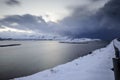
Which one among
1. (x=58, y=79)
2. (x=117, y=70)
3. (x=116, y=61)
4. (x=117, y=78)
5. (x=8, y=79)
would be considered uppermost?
(x=116, y=61)

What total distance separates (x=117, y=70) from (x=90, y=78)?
16.4ft

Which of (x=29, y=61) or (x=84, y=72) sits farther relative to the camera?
(x=29, y=61)

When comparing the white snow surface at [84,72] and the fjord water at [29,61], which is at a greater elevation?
the white snow surface at [84,72]

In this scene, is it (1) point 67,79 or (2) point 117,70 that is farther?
(1) point 67,79

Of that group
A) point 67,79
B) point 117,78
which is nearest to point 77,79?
point 67,79

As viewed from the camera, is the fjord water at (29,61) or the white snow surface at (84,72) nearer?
the white snow surface at (84,72)

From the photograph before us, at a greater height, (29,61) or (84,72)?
(84,72)

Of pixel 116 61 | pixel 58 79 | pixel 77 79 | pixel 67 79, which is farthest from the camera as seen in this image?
pixel 58 79

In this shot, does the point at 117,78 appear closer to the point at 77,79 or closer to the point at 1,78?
the point at 77,79

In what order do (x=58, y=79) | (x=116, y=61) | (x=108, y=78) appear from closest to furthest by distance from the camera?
1. (x=116, y=61)
2. (x=108, y=78)
3. (x=58, y=79)

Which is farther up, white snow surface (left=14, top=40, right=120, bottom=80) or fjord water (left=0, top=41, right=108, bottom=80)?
white snow surface (left=14, top=40, right=120, bottom=80)

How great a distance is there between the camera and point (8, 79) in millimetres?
19344

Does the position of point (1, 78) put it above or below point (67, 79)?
below

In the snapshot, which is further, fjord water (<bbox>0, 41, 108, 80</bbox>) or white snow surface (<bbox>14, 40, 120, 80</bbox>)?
fjord water (<bbox>0, 41, 108, 80</bbox>)
